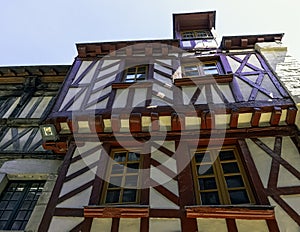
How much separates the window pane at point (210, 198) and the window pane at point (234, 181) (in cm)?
26

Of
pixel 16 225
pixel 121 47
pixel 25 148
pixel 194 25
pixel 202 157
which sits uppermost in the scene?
pixel 194 25

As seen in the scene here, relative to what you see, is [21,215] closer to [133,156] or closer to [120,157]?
[120,157]

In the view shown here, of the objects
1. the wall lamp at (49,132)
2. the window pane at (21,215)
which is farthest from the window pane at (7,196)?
the wall lamp at (49,132)

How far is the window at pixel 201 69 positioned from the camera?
6492 millimetres

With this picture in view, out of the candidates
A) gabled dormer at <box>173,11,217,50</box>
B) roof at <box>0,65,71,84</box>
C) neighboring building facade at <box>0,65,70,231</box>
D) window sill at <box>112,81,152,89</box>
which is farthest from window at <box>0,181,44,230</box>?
gabled dormer at <box>173,11,217,50</box>

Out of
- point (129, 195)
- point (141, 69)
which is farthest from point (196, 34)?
point (129, 195)

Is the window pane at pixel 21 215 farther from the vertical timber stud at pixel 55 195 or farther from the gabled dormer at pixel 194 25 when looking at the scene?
the gabled dormer at pixel 194 25

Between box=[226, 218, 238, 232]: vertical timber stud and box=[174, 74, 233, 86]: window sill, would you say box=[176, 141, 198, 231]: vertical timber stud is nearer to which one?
box=[226, 218, 238, 232]: vertical timber stud

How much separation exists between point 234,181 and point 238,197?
0.29 m

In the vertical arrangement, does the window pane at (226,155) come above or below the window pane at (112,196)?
above

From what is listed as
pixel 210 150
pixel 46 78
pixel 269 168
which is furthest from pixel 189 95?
pixel 46 78

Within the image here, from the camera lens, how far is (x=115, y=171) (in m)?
4.57

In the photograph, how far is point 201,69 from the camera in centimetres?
660

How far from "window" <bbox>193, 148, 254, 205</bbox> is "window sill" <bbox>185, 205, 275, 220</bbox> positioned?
0.35m
